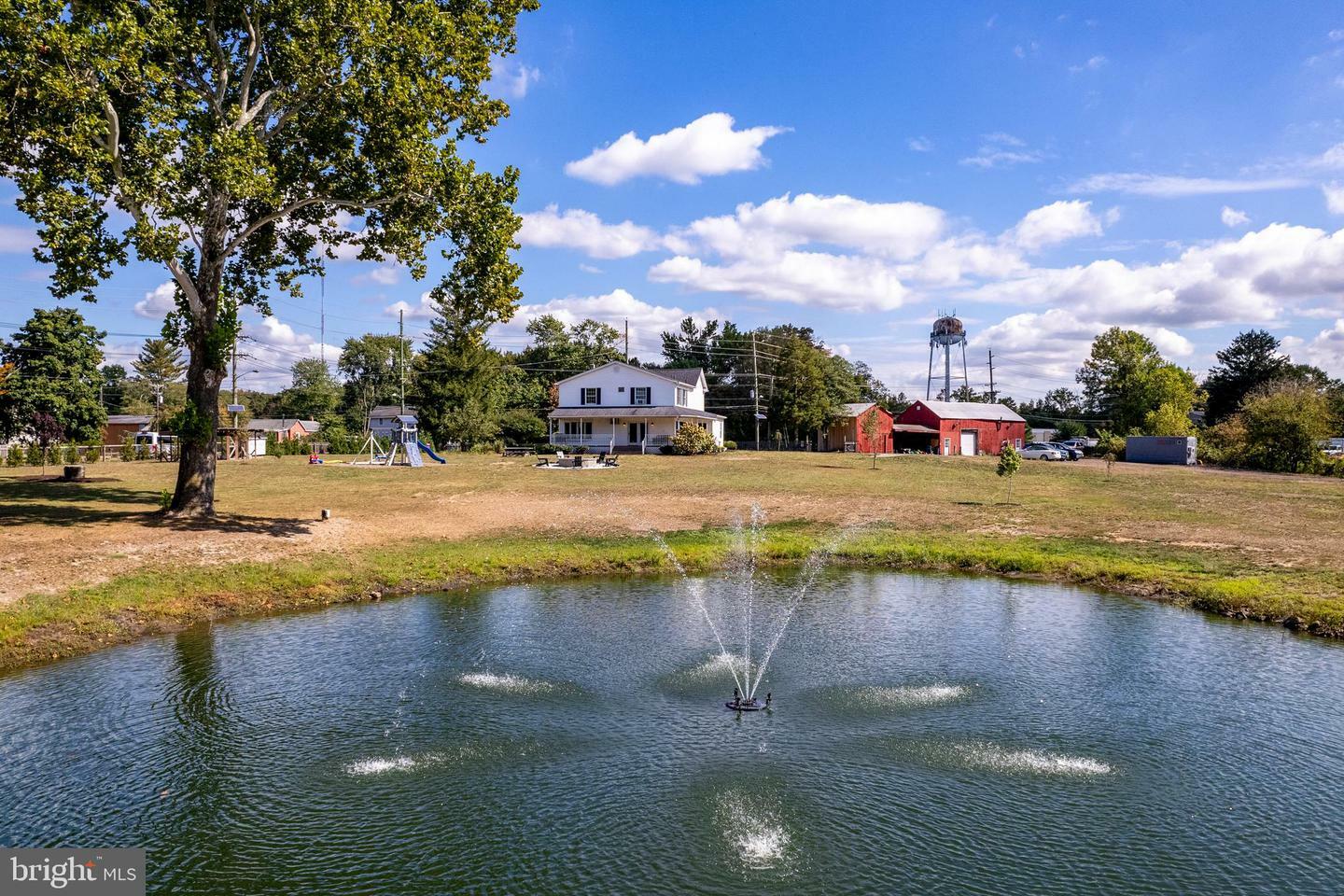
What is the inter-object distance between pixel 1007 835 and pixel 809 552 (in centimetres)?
1769

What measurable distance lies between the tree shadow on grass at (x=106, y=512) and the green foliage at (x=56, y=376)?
2867cm

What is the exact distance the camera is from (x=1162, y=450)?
216ft

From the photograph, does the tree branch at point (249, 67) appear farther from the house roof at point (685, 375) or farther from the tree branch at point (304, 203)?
the house roof at point (685, 375)

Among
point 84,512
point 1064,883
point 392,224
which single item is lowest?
point 1064,883

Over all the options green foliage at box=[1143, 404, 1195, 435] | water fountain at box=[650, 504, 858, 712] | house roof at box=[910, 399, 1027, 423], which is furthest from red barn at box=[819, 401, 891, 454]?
water fountain at box=[650, 504, 858, 712]

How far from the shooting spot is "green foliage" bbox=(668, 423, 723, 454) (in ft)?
212

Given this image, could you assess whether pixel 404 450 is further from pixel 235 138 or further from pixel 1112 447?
pixel 1112 447

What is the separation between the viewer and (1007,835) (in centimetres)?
936

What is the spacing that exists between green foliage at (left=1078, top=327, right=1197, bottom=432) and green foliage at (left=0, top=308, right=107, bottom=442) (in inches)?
4031

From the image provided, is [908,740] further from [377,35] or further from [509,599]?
[377,35]

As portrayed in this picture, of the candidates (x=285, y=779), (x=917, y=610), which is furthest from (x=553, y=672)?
(x=917, y=610)

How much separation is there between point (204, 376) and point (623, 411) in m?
46.8

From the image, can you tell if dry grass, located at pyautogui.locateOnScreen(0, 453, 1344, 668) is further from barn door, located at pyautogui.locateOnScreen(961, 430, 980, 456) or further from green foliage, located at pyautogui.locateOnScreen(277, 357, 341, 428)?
green foliage, located at pyautogui.locateOnScreen(277, 357, 341, 428)

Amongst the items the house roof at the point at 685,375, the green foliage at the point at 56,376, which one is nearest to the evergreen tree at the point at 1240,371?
the house roof at the point at 685,375
